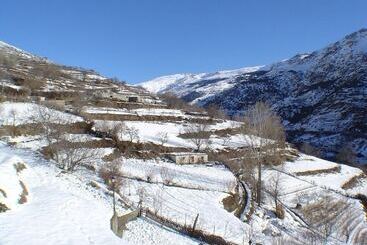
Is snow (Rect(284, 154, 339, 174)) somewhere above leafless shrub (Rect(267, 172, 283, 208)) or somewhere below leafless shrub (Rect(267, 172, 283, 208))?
above

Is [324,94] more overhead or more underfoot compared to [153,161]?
more overhead

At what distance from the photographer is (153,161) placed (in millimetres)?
50250

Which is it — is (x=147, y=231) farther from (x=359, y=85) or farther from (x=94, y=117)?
(x=359, y=85)

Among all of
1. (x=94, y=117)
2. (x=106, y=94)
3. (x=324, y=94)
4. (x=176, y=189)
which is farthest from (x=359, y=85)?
(x=176, y=189)

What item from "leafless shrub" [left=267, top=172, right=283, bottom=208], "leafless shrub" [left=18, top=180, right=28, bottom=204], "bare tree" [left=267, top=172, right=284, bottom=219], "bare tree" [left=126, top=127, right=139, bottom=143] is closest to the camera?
"leafless shrub" [left=18, top=180, right=28, bottom=204]

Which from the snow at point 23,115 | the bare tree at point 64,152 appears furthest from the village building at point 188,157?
the bare tree at point 64,152

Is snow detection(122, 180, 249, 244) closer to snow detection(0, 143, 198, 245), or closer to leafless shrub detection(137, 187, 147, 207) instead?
leafless shrub detection(137, 187, 147, 207)

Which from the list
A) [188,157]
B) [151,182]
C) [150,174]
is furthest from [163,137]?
[151,182]

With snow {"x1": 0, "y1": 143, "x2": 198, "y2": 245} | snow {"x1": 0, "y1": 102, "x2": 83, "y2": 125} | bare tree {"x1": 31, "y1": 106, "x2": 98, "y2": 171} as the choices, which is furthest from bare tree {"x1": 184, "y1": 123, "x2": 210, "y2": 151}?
snow {"x1": 0, "y1": 143, "x2": 198, "y2": 245}

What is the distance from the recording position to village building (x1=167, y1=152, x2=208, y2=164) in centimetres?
5366

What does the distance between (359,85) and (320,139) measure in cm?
6994

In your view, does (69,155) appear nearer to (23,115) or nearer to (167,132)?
(23,115)

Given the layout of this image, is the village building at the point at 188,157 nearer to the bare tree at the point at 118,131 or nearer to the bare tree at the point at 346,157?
the bare tree at the point at 118,131

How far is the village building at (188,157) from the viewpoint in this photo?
53656 millimetres
